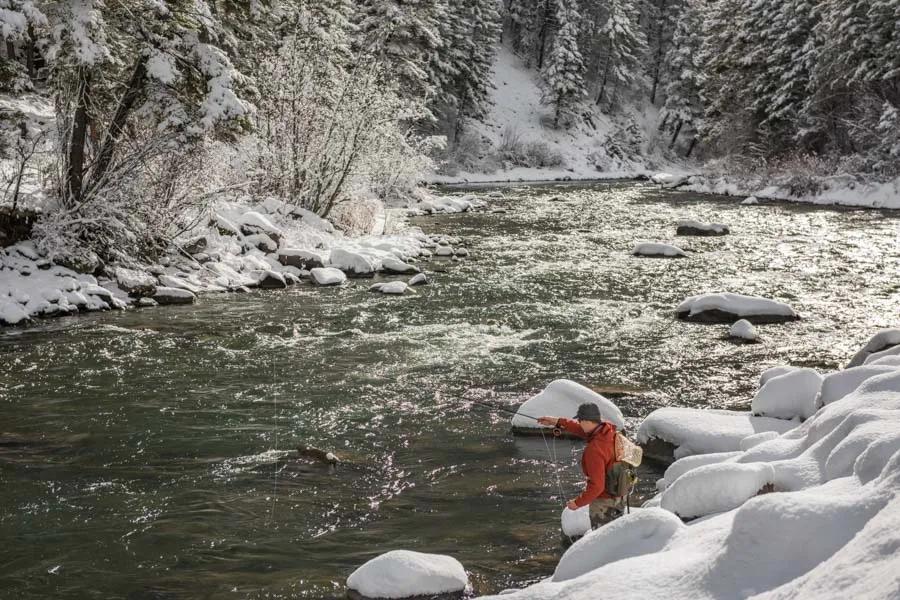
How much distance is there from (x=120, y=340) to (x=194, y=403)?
3.28 m

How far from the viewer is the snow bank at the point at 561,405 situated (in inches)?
337

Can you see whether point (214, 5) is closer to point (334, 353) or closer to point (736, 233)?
point (334, 353)

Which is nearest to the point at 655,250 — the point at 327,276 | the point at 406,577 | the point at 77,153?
the point at 327,276

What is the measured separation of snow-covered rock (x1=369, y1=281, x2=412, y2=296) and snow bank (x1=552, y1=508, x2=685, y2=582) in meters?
11.4

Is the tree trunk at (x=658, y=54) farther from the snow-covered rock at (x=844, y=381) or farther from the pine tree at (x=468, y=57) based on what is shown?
the snow-covered rock at (x=844, y=381)

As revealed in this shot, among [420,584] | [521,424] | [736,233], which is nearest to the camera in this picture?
[420,584]

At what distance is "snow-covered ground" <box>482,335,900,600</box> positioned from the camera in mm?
3328

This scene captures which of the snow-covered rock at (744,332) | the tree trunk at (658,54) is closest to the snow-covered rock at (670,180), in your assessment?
the tree trunk at (658,54)

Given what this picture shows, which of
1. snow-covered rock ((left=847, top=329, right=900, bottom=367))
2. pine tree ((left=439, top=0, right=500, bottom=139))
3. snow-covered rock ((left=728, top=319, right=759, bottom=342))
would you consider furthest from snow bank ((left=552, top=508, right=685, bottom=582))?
pine tree ((left=439, top=0, right=500, bottom=139))

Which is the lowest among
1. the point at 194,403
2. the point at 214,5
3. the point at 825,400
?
the point at 194,403

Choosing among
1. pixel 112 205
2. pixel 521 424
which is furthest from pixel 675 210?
pixel 521 424

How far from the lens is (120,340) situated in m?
12.0

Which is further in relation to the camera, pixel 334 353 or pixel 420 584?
pixel 334 353

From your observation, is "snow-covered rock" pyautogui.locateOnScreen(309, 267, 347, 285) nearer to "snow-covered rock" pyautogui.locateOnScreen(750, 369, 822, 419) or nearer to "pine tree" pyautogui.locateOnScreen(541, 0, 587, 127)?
"snow-covered rock" pyautogui.locateOnScreen(750, 369, 822, 419)
